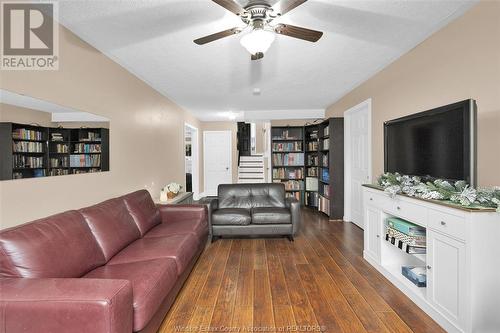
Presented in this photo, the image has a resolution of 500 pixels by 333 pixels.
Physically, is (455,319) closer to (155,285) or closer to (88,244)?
(155,285)

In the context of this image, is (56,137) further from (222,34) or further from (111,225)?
(222,34)

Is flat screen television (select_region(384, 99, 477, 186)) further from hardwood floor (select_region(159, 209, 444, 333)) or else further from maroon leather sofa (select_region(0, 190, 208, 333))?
maroon leather sofa (select_region(0, 190, 208, 333))

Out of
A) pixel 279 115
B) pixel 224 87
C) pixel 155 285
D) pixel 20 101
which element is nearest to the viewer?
pixel 155 285

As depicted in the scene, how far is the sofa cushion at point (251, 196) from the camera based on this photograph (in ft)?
13.7

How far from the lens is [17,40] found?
185cm

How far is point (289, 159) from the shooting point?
6441 millimetres

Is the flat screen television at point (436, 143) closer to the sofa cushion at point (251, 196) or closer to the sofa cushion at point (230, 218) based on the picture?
the sofa cushion at point (251, 196)

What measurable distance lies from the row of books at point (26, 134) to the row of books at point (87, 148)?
394 millimetres

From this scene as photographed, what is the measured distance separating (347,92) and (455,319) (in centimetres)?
381

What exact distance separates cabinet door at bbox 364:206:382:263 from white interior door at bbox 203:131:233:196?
526cm

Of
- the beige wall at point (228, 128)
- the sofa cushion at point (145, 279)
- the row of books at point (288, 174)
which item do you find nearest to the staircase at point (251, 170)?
the beige wall at point (228, 128)

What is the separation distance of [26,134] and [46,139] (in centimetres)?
18

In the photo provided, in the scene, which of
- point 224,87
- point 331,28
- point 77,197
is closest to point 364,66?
point 331,28

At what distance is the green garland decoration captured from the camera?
5.26ft
